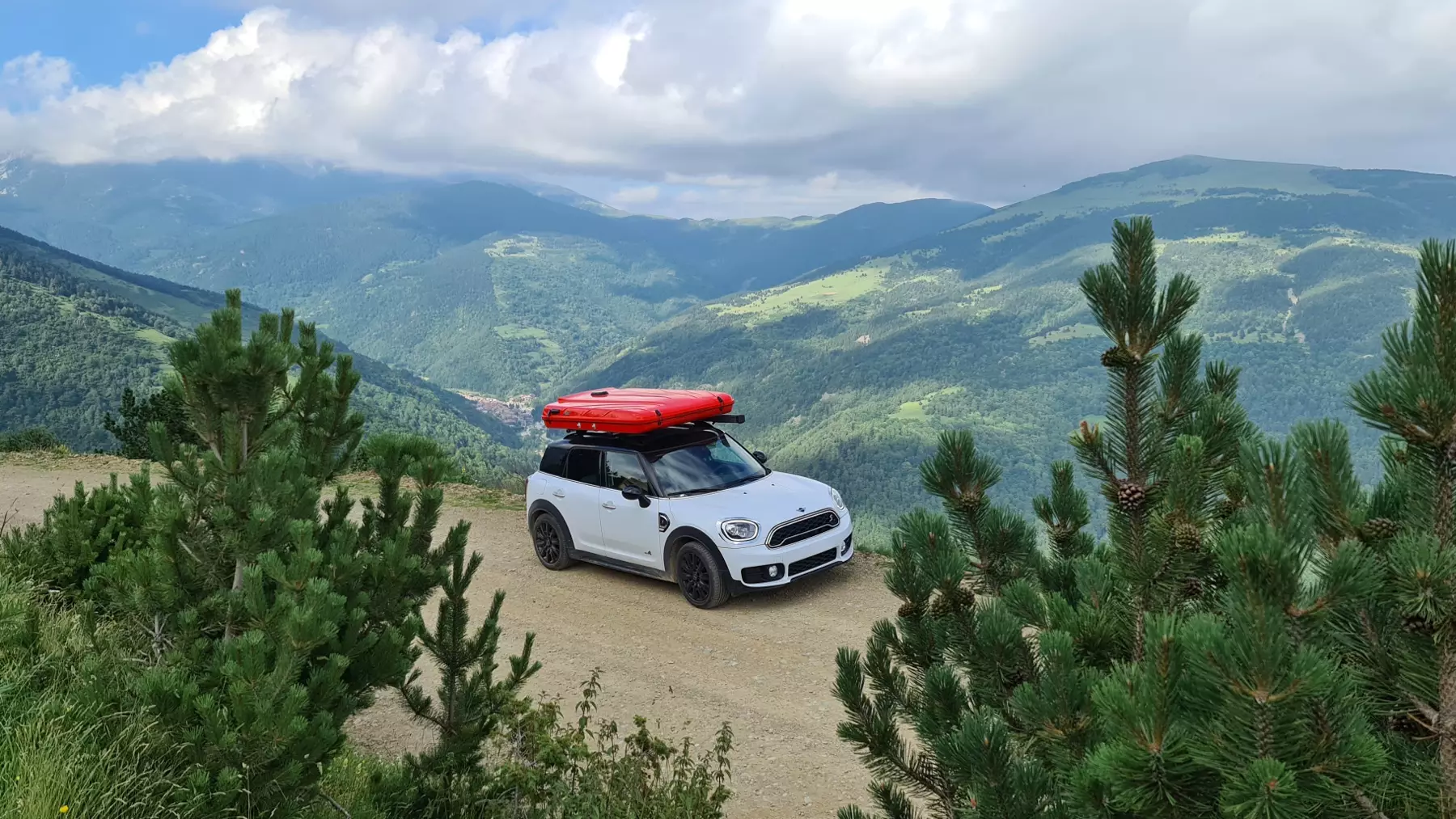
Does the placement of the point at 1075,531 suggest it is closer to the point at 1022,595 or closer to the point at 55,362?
the point at 1022,595

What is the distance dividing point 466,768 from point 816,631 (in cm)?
498

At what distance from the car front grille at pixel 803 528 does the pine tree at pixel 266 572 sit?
5222 millimetres

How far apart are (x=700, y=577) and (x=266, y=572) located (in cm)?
645

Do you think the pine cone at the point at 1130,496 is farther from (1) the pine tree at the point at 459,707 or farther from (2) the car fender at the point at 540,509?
(2) the car fender at the point at 540,509

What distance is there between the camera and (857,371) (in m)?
170

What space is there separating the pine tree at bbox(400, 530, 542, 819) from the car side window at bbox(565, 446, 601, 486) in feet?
19.3

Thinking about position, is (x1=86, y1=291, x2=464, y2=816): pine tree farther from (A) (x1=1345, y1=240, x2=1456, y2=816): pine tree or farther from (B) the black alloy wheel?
(B) the black alloy wheel

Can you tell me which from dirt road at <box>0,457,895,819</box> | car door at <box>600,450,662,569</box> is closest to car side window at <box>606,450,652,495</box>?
car door at <box>600,450,662,569</box>

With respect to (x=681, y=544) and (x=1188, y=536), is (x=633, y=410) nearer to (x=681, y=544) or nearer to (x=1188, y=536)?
(x=681, y=544)

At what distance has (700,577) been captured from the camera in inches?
395

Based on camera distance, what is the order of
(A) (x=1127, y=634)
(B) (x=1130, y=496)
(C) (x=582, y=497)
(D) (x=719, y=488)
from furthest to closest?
(C) (x=582, y=497) → (D) (x=719, y=488) → (A) (x=1127, y=634) → (B) (x=1130, y=496)

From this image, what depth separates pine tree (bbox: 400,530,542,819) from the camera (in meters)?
4.73

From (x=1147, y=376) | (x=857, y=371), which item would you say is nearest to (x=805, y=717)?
(x=1147, y=376)

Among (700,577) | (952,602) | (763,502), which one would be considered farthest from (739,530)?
(952,602)
